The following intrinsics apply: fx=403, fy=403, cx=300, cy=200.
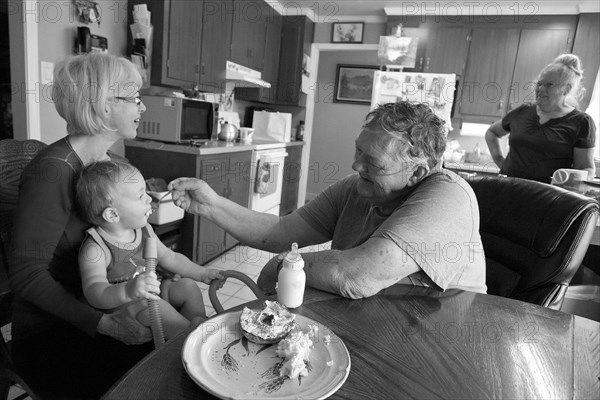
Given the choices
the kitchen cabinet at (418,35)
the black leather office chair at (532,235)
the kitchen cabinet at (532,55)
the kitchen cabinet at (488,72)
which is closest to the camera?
the black leather office chair at (532,235)

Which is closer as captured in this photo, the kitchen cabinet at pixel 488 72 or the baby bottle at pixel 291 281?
the baby bottle at pixel 291 281

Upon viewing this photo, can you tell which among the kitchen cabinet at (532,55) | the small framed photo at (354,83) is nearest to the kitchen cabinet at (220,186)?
→ the small framed photo at (354,83)

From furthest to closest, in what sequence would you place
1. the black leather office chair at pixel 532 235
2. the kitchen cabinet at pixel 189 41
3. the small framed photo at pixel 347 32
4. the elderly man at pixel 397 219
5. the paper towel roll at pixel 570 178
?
the small framed photo at pixel 347 32 → the kitchen cabinet at pixel 189 41 → the paper towel roll at pixel 570 178 → the black leather office chair at pixel 532 235 → the elderly man at pixel 397 219

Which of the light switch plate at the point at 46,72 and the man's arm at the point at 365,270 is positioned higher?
the light switch plate at the point at 46,72

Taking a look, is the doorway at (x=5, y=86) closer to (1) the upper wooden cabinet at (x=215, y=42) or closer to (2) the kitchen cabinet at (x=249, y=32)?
(1) the upper wooden cabinet at (x=215, y=42)

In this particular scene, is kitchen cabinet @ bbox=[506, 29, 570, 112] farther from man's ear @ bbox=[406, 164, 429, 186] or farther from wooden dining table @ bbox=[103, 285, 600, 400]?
wooden dining table @ bbox=[103, 285, 600, 400]

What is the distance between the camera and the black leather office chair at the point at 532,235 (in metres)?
1.23

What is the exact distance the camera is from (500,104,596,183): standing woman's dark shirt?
261cm

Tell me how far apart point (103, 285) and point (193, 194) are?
0.56 m

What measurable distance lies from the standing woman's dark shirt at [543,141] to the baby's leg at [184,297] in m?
2.54

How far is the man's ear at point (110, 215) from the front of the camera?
1119 millimetres

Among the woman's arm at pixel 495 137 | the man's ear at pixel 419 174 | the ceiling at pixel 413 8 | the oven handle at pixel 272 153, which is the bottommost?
the oven handle at pixel 272 153

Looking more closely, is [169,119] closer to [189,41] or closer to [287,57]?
[189,41]

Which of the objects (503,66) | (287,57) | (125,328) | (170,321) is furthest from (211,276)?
(503,66)
